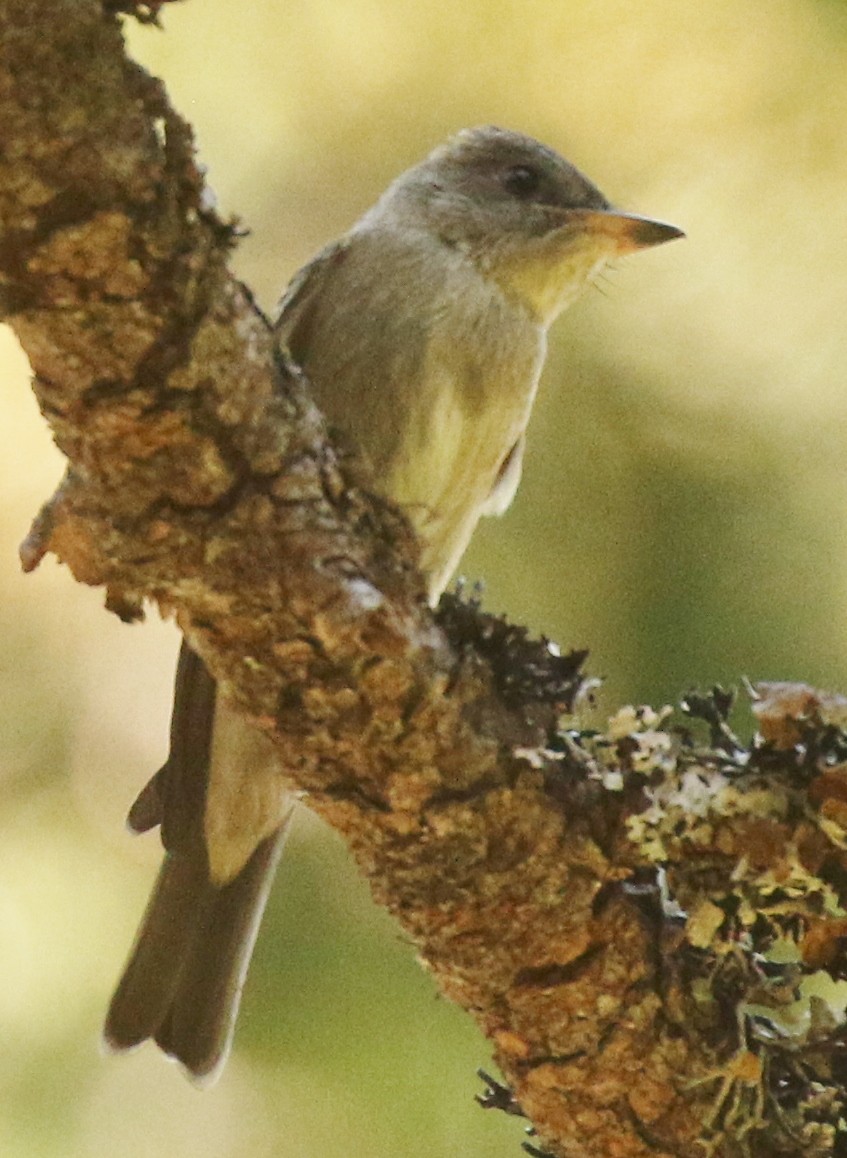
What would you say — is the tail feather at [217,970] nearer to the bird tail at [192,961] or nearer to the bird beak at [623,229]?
the bird tail at [192,961]

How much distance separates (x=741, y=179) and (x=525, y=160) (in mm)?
577

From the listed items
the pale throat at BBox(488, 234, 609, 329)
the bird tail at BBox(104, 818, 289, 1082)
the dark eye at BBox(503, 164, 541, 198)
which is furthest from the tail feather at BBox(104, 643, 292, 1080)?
the dark eye at BBox(503, 164, 541, 198)

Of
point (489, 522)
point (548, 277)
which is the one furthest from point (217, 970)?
point (548, 277)

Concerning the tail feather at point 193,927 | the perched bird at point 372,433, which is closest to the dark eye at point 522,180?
the perched bird at point 372,433

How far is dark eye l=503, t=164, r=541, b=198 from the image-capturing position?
2455 mm

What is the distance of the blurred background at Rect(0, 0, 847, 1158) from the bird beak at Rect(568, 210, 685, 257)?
3 cm

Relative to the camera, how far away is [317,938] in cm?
213

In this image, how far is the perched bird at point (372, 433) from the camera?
2.07 metres

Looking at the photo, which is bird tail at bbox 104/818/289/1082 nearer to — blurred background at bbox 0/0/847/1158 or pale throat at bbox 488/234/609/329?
blurred background at bbox 0/0/847/1158

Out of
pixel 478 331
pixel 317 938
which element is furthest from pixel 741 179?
pixel 317 938

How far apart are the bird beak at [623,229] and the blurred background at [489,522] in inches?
1.3

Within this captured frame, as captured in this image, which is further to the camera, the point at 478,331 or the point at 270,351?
the point at 478,331

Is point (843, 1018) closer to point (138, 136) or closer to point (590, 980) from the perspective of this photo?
point (590, 980)

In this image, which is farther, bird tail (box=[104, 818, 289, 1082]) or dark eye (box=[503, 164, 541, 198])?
dark eye (box=[503, 164, 541, 198])
